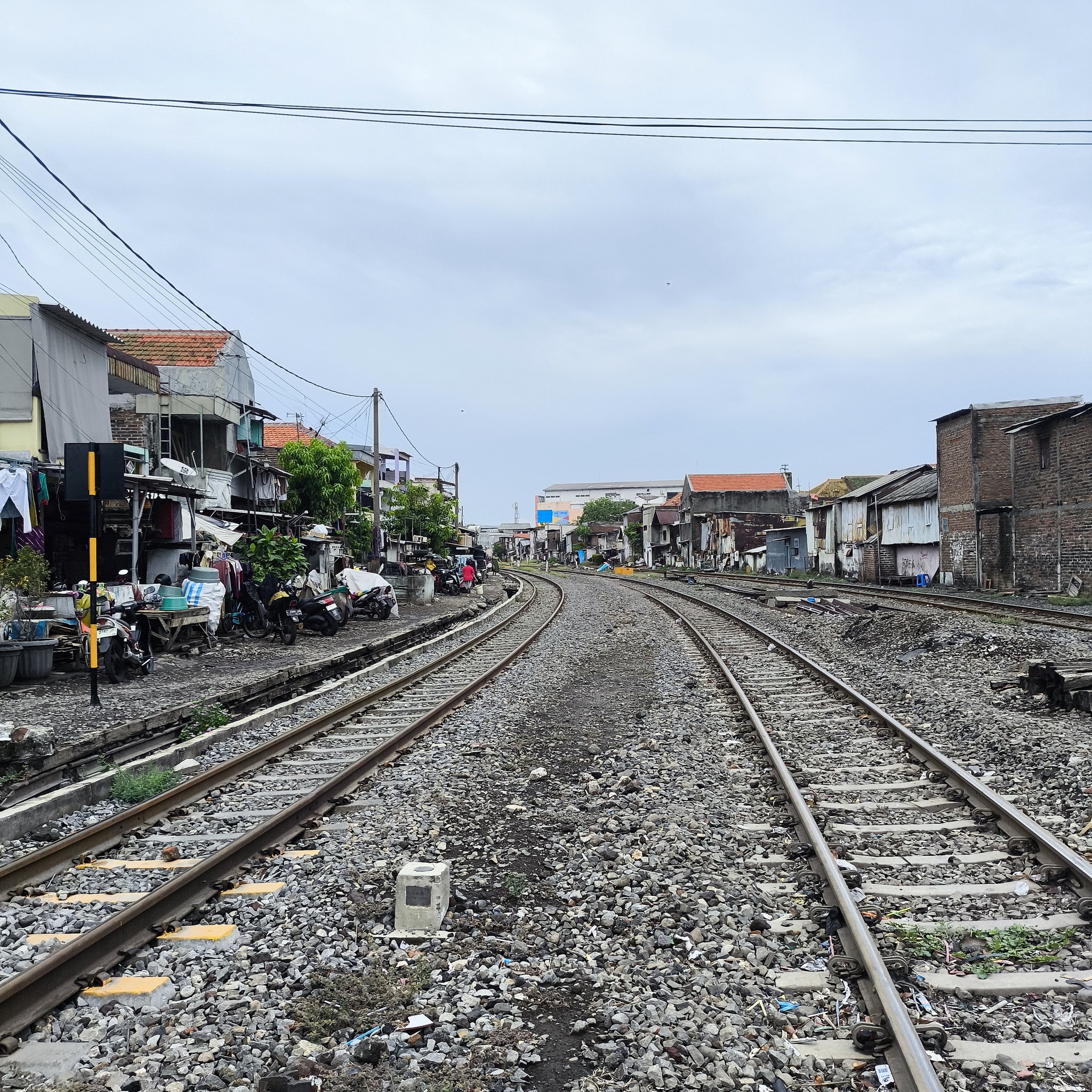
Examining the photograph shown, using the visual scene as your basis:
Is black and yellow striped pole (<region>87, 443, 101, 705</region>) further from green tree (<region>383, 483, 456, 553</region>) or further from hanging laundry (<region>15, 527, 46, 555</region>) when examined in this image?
green tree (<region>383, 483, 456, 553</region>)

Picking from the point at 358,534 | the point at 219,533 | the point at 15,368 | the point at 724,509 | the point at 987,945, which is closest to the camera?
the point at 987,945

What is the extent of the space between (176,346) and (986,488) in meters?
28.4

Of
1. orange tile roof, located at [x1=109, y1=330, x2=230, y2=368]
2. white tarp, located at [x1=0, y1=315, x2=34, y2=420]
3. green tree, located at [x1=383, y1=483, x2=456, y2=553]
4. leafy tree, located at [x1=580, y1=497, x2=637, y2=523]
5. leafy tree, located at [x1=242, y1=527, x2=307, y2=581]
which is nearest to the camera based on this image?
white tarp, located at [x1=0, y1=315, x2=34, y2=420]

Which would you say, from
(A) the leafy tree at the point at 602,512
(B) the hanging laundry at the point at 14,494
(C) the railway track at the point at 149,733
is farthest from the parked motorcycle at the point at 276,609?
(A) the leafy tree at the point at 602,512

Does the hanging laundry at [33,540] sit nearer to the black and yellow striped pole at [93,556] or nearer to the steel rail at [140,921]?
the black and yellow striped pole at [93,556]

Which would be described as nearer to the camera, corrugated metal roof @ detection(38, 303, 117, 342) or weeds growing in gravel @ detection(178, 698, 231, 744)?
weeds growing in gravel @ detection(178, 698, 231, 744)

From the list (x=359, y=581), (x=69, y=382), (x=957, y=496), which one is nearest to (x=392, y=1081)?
(x=69, y=382)

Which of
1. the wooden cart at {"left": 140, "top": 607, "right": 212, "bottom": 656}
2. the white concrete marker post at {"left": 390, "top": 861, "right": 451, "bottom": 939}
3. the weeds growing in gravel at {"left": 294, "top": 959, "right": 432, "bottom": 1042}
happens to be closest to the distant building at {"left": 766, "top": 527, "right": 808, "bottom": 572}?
the wooden cart at {"left": 140, "top": 607, "right": 212, "bottom": 656}

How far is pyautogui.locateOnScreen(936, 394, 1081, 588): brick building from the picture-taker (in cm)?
3027

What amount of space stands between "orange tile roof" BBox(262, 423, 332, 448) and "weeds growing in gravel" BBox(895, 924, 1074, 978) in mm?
40437

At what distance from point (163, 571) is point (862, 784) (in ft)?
50.4

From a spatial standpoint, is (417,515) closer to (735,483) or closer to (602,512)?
(735,483)

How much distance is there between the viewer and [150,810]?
6.38 m

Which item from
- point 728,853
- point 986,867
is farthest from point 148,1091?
point 986,867
